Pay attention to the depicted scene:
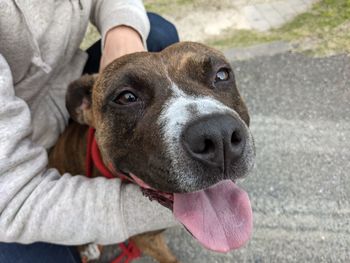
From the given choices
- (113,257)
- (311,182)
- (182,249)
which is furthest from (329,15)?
(113,257)

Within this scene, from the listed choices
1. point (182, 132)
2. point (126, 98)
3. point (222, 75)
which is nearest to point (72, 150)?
point (126, 98)

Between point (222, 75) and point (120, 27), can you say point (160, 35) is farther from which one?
point (222, 75)

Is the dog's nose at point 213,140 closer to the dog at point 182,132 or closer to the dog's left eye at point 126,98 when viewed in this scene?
the dog at point 182,132

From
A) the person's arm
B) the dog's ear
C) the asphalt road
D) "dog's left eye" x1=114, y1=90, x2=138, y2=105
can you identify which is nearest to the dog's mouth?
"dog's left eye" x1=114, y1=90, x2=138, y2=105

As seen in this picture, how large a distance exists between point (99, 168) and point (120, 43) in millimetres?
848

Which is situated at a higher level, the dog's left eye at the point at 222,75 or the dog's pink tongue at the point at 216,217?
the dog's left eye at the point at 222,75

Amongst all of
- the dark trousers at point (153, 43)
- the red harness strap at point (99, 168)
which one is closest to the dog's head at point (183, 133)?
the red harness strap at point (99, 168)

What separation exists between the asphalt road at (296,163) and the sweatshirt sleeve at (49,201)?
3.53 ft

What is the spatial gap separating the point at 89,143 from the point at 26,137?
1.72 ft

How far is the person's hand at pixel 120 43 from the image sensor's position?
295 centimetres

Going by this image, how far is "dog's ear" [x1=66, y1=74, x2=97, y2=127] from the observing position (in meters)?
2.82

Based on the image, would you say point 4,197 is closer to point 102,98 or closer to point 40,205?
point 40,205

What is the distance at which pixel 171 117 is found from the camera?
6.79 ft

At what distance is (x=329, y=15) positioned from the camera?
4.92m
